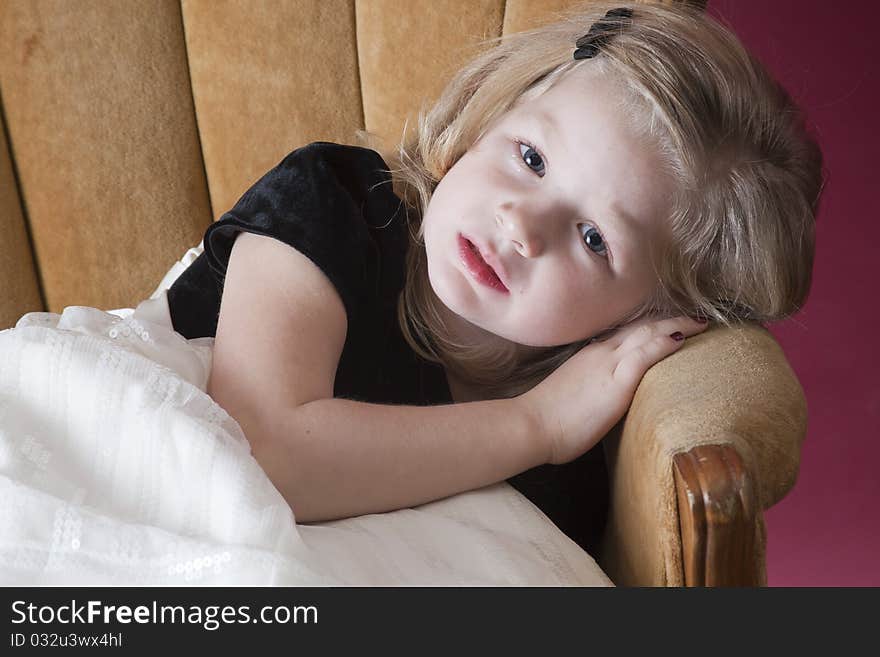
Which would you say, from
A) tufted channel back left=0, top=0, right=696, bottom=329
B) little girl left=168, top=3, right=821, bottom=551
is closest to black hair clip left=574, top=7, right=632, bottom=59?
little girl left=168, top=3, right=821, bottom=551

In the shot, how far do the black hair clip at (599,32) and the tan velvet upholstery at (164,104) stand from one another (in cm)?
21

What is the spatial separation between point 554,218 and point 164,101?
1.96 feet

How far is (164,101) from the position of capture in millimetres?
1254

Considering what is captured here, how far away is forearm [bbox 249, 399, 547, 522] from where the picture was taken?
31.9 inches

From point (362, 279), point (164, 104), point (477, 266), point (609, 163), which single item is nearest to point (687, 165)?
point (609, 163)

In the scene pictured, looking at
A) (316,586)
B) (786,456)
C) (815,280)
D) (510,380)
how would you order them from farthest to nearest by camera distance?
1. (815,280)
2. (510,380)
3. (786,456)
4. (316,586)

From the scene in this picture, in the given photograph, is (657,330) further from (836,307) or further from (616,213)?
(836,307)

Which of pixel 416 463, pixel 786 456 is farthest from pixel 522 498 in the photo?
pixel 786 456

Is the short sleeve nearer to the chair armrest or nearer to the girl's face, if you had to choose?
the girl's face

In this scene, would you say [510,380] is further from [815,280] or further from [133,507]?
[815,280]

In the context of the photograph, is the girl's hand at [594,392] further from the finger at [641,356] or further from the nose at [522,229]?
the nose at [522,229]

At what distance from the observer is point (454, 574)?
2.43ft

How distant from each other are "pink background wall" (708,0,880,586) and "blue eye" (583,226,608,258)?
24.5 inches

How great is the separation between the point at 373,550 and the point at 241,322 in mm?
234
